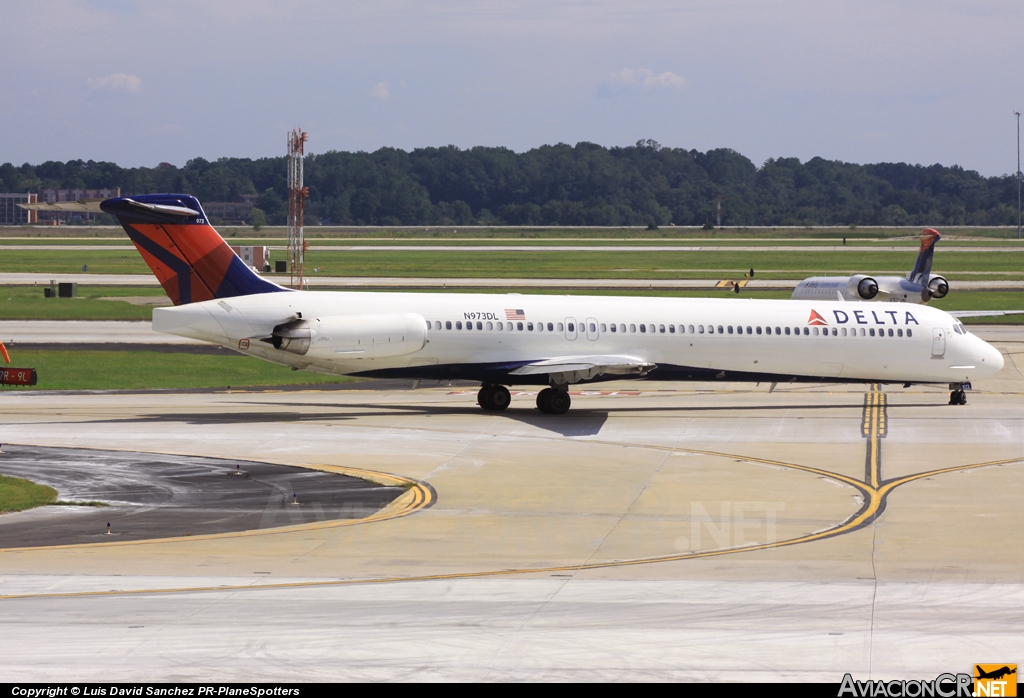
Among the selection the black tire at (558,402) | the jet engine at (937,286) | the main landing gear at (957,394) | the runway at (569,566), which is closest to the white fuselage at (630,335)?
the main landing gear at (957,394)

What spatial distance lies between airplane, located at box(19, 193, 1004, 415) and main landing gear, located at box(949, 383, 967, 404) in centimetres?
5

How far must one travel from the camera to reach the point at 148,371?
43.8 meters

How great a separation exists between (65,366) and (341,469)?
22.1 m

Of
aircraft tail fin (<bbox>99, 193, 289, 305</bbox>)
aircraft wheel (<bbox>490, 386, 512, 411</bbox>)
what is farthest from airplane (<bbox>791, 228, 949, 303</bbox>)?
aircraft tail fin (<bbox>99, 193, 289, 305</bbox>)

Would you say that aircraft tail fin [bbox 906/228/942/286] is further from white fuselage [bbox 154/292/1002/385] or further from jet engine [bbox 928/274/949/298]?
white fuselage [bbox 154/292/1002/385]

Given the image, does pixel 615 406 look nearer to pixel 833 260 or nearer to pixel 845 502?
pixel 845 502

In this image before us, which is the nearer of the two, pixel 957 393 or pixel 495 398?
pixel 495 398

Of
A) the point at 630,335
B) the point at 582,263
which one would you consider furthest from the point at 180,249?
the point at 582,263

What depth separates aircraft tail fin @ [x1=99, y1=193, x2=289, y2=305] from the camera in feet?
109

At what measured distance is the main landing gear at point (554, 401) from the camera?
114 ft

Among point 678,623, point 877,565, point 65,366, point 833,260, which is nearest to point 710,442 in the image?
point 877,565

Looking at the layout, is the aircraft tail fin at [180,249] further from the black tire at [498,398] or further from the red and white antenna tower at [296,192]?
the red and white antenna tower at [296,192]

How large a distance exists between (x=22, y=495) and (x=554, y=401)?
52.1 feet

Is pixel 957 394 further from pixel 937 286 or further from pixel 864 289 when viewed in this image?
pixel 937 286
